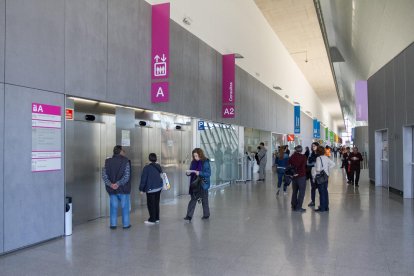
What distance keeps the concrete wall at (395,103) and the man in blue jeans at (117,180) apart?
8.09 meters

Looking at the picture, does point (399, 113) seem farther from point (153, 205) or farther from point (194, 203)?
point (153, 205)

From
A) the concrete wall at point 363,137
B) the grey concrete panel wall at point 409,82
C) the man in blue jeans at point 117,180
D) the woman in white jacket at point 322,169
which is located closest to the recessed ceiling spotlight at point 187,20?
the woman in white jacket at point 322,169

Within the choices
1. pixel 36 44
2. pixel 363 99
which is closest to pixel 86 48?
pixel 36 44

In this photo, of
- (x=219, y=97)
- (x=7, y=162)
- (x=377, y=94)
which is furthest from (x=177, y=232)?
(x=377, y=94)

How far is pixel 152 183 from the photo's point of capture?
7.09 meters

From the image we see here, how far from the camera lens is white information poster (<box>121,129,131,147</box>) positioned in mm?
8363

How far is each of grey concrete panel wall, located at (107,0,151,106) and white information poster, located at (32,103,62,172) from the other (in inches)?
64.2

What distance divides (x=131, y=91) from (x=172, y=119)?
2.63 metres

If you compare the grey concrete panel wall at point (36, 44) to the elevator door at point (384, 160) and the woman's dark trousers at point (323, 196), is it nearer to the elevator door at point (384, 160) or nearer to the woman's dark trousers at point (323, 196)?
the woman's dark trousers at point (323, 196)

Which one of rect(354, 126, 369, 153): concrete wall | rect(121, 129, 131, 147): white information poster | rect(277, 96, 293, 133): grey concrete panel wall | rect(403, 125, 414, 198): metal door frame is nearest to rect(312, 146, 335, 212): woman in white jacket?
rect(403, 125, 414, 198): metal door frame

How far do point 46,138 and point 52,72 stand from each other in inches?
41.3

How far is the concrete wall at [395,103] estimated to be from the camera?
10.5 metres

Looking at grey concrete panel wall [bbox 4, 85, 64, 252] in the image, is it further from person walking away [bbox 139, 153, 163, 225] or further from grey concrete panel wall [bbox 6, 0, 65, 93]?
person walking away [bbox 139, 153, 163, 225]

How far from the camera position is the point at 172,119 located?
10.7 m
